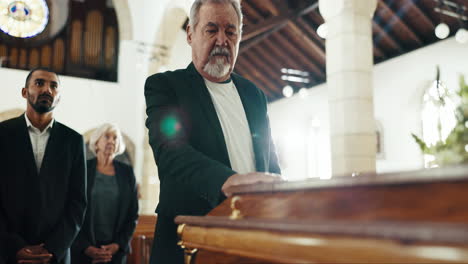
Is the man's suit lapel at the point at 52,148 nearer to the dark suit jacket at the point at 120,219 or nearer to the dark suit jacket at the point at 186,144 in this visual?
the dark suit jacket at the point at 120,219

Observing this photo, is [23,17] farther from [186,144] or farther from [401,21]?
[186,144]

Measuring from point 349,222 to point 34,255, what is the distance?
6.26 ft

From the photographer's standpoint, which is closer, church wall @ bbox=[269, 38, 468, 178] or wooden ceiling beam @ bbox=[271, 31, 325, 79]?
church wall @ bbox=[269, 38, 468, 178]

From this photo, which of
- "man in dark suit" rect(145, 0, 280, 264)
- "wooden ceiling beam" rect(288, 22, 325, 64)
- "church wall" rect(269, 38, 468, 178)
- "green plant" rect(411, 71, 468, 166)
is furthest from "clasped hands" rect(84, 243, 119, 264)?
"wooden ceiling beam" rect(288, 22, 325, 64)

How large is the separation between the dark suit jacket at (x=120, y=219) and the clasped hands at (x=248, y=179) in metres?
2.24

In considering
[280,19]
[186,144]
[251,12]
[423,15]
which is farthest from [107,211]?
[251,12]

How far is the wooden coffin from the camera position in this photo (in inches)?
22.2

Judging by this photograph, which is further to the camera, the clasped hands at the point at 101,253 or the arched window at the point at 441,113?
the clasped hands at the point at 101,253

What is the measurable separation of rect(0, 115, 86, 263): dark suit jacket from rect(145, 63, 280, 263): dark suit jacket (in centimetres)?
119

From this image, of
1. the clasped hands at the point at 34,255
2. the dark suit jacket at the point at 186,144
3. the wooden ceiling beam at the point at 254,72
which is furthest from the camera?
the wooden ceiling beam at the point at 254,72

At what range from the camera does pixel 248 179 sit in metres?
1.01

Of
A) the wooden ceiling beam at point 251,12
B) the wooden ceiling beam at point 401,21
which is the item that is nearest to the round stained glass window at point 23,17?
the wooden ceiling beam at point 251,12

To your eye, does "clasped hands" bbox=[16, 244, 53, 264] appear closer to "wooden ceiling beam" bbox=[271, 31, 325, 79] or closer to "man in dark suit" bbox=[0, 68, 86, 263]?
"man in dark suit" bbox=[0, 68, 86, 263]

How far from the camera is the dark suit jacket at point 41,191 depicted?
2.21 m
